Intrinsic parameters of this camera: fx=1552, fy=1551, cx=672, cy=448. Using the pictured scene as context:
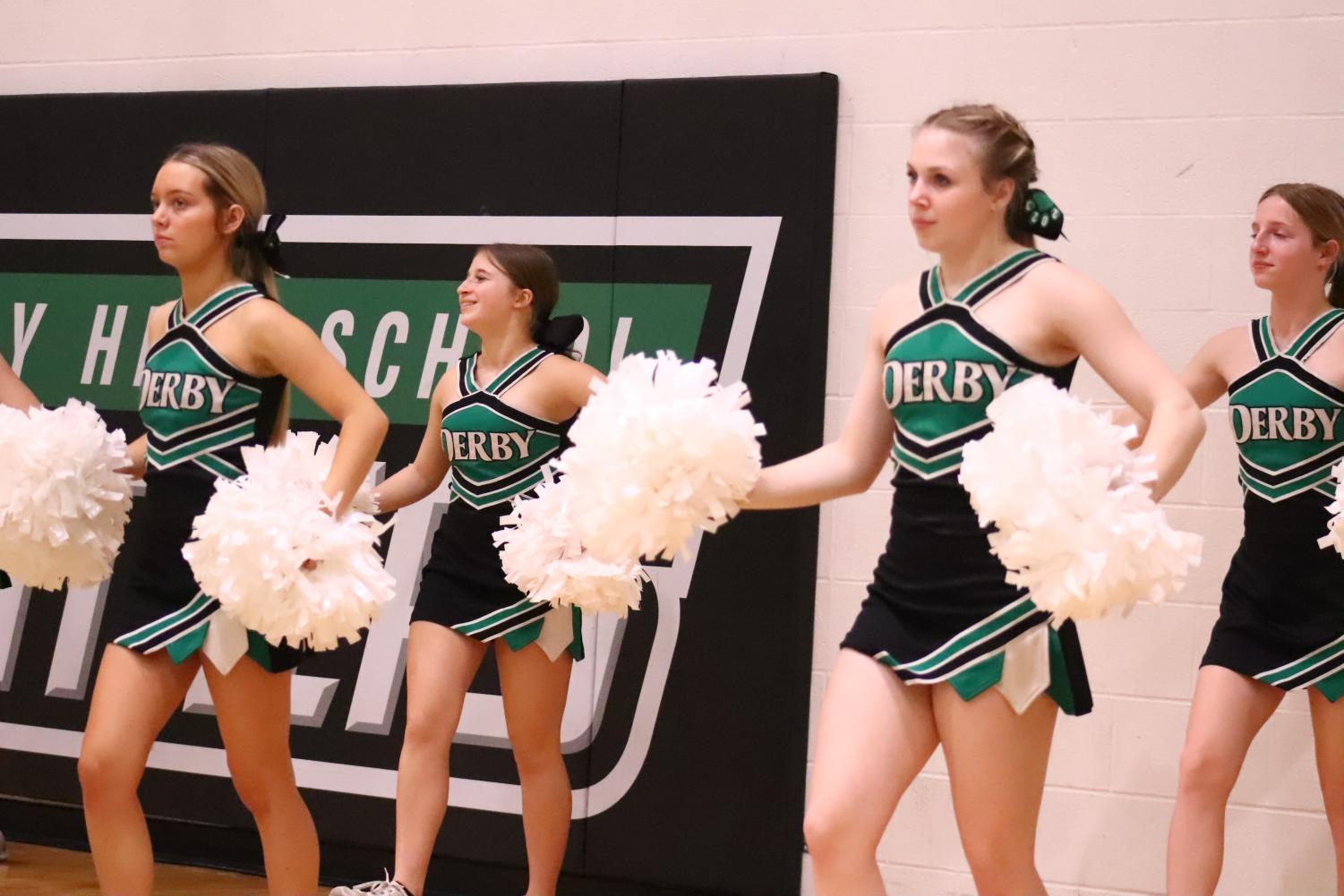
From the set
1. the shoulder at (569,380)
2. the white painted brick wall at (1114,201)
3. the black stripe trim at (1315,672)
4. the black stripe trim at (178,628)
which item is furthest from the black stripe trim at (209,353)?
the black stripe trim at (1315,672)

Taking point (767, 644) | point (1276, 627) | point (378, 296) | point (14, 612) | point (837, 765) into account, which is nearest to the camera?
point (837, 765)

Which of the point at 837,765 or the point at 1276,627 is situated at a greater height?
the point at 1276,627

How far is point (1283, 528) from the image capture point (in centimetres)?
319

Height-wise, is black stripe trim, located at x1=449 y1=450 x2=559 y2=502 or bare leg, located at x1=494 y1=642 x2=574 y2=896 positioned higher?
black stripe trim, located at x1=449 y1=450 x2=559 y2=502

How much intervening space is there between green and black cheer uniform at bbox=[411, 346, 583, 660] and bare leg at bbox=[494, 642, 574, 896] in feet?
0.19

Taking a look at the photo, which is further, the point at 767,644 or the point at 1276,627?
the point at 767,644

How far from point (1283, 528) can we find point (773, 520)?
52.4 inches

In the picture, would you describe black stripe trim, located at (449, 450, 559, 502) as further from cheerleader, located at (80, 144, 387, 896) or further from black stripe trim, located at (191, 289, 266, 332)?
black stripe trim, located at (191, 289, 266, 332)

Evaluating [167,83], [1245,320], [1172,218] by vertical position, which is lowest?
[1245,320]

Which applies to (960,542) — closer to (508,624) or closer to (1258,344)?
(1258,344)

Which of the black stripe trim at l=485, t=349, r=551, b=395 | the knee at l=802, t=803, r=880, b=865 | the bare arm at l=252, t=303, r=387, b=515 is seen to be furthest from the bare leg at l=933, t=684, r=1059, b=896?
the black stripe trim at l=485, t=349, r=551, b=395

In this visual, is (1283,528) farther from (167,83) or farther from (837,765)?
(167,83)

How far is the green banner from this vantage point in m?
4.20

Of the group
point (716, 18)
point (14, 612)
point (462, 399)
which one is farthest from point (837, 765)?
point (14, 612)
